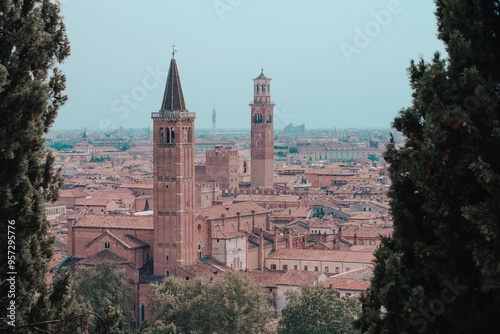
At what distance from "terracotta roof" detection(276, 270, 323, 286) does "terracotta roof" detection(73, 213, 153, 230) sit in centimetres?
669

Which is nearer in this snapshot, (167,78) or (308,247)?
(167,78)

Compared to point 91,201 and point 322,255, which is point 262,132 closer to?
point 91,201

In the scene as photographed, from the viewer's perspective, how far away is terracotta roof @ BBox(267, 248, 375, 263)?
37031mm

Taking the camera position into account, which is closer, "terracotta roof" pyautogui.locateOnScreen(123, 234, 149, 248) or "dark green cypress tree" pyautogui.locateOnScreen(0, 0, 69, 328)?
"dark green cypress tree" pyautogui.locateOnScreen(0, 0, 69, 328)

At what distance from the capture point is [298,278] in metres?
33.3

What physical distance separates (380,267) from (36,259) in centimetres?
320

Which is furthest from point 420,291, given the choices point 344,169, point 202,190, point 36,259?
point 344,169

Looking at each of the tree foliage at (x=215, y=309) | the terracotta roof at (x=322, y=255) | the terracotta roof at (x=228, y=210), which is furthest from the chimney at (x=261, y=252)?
the tree foliage at (x=215, y=309)

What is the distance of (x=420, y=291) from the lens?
7.46 meters

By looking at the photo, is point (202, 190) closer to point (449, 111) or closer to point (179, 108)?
point (179, 108)

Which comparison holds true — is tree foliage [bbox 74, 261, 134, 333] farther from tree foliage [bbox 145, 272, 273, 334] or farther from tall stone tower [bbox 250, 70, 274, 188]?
tall stone tower [bbox 250, 70, 274, 188]

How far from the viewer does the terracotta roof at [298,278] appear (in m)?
32.9

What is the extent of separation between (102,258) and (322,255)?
9.14 metres

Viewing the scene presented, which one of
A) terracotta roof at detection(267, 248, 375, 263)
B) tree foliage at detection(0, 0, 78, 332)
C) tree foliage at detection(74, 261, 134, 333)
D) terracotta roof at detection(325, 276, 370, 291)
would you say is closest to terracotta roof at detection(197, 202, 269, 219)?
terracotta roof at detection(267, 248, 375, 263)
